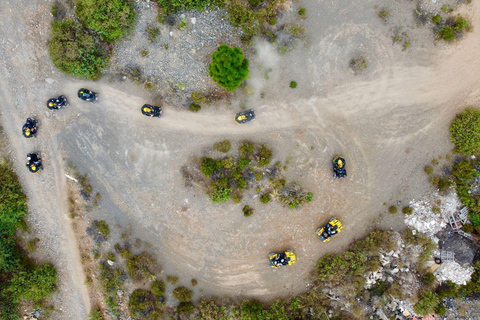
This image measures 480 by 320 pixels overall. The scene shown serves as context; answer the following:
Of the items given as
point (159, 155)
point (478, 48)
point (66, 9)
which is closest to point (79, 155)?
point (159, 155)

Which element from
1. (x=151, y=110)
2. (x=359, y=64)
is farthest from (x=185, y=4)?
(x=359, y=64)

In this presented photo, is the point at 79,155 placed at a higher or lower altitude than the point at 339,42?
lower

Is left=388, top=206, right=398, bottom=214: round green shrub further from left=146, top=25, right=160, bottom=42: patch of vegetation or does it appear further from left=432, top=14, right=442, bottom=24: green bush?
left=146, top=25, right=160, bottom=42: patch of vegetation

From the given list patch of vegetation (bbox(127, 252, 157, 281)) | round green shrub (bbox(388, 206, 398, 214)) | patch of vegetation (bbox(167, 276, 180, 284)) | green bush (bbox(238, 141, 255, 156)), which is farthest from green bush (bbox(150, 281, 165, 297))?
round green shrub (bbox(388, 206, 398, 214))

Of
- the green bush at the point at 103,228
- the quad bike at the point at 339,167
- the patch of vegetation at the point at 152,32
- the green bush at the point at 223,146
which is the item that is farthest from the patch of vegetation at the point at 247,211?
the patch of vegetation at the point at 152,32

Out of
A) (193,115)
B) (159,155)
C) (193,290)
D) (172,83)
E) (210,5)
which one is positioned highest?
(210,5)

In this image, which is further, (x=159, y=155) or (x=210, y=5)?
(x=159, y=155)

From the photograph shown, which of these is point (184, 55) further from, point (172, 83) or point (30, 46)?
point (30, 46)
